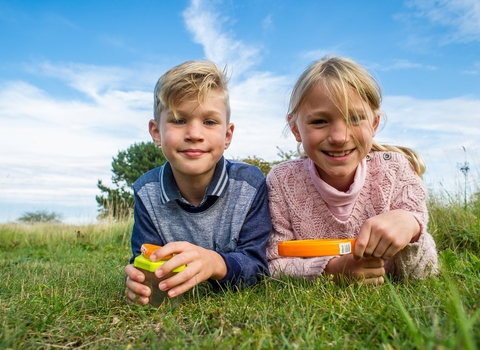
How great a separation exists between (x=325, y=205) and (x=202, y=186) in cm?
85

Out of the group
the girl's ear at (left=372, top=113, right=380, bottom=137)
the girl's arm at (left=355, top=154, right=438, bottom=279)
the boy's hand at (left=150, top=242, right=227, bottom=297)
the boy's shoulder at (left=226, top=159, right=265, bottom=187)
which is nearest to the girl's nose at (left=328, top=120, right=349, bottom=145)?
the girl's ear at (left=372, top=113, right=380, bottom=137)

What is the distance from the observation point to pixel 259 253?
2.71 meters

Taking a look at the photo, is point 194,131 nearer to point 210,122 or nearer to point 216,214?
point 210,122

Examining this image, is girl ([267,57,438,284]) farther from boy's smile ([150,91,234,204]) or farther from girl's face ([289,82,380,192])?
boy's smile ([150,91,234,204])

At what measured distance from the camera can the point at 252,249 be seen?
8.82ft

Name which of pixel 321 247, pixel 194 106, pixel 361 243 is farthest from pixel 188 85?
pixel 361 243

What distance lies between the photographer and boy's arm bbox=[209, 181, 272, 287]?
2436 mm

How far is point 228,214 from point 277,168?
547 mm

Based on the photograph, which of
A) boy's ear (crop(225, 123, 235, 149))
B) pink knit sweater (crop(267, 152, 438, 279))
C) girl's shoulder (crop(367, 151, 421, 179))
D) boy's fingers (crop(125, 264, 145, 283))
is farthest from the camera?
boy's ear (crop(225, 123, 235, 149))

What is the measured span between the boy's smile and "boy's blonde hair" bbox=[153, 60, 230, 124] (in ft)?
0.13

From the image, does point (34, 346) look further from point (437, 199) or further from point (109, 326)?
point (437, 199)

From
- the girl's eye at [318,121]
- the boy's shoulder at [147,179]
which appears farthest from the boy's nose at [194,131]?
the girl's eye at [318,121]

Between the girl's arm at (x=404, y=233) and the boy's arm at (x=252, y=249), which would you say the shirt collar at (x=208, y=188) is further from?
the girl's arm at (x=404, y=233)

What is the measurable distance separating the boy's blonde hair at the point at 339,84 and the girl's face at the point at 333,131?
0.10 ft
